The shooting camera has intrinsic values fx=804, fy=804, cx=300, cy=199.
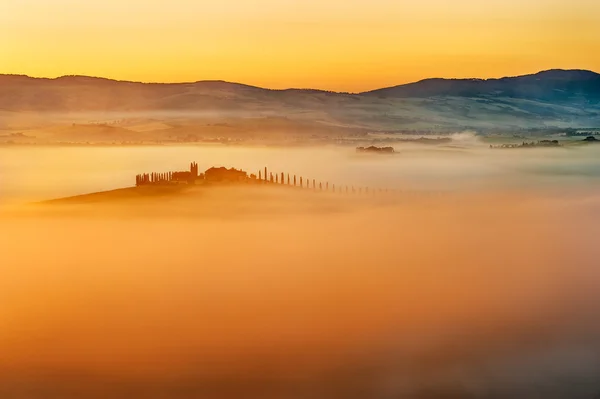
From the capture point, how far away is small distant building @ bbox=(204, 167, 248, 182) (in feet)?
81.1

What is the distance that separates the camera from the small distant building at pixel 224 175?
24.7 m

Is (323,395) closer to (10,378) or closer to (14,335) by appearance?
(10,378)

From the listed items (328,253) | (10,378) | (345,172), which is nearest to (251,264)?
(328,253)

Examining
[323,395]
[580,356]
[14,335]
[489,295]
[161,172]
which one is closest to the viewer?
[323,395]

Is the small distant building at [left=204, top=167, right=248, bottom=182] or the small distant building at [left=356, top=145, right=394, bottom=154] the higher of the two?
the small distant building at [left=356, top=145, right=394, bottom=154]

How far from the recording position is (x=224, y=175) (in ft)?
82.4

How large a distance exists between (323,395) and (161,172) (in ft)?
57.6

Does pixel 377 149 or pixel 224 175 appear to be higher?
pixel 377 149

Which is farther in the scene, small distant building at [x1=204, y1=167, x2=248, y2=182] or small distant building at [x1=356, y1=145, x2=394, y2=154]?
small distant building at [x1=356, y1=145, x2=394, y2=154]

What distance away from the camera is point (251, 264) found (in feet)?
58.0

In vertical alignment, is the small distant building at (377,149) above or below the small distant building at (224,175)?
above

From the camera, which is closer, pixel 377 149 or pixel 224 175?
pixel 224 175

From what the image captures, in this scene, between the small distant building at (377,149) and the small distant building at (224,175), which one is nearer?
the small distant building at (224,175)

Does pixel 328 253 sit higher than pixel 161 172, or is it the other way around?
pixel 161 172
